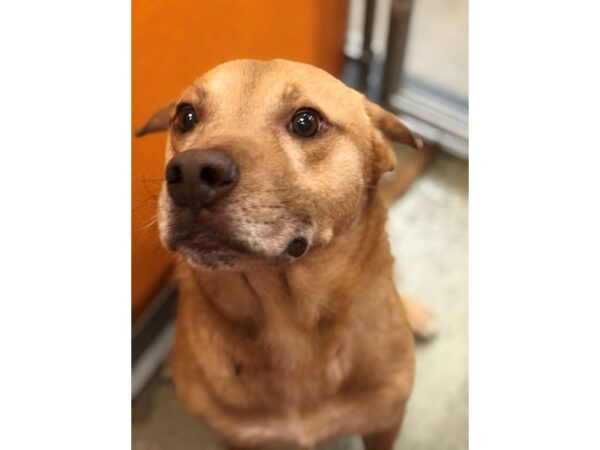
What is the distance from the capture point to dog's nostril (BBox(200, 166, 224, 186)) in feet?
3.41

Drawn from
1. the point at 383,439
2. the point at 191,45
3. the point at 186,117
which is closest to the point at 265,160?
the point at 186,117

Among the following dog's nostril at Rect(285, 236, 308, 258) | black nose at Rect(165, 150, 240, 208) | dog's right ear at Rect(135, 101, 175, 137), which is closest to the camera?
black nose at Rect(165, 150, 240, 208)

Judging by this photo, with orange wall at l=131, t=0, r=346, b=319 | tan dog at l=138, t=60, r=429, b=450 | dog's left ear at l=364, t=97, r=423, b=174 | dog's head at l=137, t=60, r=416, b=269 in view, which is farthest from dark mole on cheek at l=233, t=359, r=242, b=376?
dog's left ear at l=364, t=97, r=423, b=174

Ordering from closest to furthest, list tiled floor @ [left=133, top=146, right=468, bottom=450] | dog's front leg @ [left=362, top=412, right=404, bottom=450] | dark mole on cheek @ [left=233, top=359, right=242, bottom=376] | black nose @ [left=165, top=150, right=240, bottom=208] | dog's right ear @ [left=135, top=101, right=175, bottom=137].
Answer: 1. black nose @ [left=165, top=150, right=240, bottom=208]
2. dog's right ear @ [left=135, top=101, right=175, bottom=137]
3. dark mole on cheek @ [left=233, top=359, right=242, bottom=376]
4. dog's front leg @ [left=362, top=412, right=404, bottom=450]
5. tiled floor @ [left=133, top=146, right=468, bottom=450]

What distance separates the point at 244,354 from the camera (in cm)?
152

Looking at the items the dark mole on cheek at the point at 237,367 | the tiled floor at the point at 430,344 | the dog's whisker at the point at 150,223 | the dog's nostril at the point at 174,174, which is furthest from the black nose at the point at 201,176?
the tiled floor at the point at 430,344

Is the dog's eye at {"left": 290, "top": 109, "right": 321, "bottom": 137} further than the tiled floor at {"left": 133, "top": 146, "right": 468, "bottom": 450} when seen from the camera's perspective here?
No

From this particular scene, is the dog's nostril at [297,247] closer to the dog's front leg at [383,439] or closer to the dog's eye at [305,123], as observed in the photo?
the dog's eye at [305,123]

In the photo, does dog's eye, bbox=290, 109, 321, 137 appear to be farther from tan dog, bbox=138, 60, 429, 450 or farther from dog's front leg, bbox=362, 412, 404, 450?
dog's front leg, bbox=362, 412, 404, 450

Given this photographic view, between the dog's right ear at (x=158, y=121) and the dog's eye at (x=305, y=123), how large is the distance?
0.95ft

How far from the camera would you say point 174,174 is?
105 cm

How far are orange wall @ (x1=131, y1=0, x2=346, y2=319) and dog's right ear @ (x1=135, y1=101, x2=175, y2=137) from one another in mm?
31

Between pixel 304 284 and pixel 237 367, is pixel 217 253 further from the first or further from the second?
pixel 237 367

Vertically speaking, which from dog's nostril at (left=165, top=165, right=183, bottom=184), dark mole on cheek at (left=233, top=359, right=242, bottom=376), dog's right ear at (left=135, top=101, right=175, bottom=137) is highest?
dog's nostril at (left=165, top=165, right=183, bottom=184)
